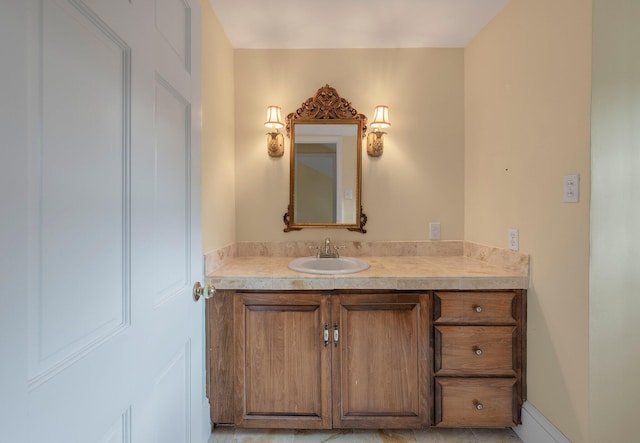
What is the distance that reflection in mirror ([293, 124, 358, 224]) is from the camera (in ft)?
6.97

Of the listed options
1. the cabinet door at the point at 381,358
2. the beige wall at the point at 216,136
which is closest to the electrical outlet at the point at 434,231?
the cabinet door at the point at 381,358

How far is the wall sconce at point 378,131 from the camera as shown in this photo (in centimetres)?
206

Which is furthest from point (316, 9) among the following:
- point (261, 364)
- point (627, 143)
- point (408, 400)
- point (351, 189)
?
point (408, 400)

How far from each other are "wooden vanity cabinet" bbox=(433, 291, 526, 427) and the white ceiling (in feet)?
5.16

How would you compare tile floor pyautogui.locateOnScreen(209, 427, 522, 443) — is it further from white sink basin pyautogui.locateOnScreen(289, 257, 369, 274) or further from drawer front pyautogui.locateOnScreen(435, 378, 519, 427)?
white sink basin pyautogui.locateOnScreen(289, 257, 369, 274)

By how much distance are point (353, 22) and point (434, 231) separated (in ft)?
4.68

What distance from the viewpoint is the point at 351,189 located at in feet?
7.00

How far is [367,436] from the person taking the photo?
5.19ft

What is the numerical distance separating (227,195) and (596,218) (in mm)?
1830

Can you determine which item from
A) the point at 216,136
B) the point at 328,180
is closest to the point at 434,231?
the point at 328,180

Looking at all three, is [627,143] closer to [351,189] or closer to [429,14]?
[429,14]

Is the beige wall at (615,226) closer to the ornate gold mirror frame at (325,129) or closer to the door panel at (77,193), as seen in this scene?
the ornate gold mirror frame at (325,129)

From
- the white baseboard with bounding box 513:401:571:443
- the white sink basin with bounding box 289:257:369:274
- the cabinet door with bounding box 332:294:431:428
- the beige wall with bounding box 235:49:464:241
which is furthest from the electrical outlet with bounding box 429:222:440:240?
the white baseboard with bounding box 513:401:571:443

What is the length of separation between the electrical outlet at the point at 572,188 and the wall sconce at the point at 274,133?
1.57 m
